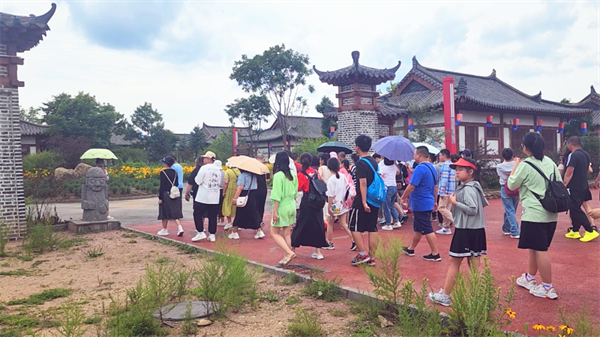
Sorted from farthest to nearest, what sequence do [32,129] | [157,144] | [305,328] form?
1. [157,144]
2. [32,129]
3. [305,328]

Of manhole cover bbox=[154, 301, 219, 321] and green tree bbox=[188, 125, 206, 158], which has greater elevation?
green tree bbox=[188, 125, 206, 158]

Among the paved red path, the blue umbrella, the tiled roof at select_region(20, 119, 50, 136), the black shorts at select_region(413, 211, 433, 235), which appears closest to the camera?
the paved red path

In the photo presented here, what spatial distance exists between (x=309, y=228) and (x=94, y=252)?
12.7 ft

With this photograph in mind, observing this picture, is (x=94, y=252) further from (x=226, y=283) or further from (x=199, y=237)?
(x=226, y=283)

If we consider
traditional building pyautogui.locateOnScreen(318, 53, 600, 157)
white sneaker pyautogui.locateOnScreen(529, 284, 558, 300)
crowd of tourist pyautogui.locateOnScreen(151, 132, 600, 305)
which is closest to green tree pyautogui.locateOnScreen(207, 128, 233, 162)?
traditional building pyautogui.locateOnScreen(318, 53, 600, 157)

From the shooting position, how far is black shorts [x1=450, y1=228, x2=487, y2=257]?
4465 millimetres

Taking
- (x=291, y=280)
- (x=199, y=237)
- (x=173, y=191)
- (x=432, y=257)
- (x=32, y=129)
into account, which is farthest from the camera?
(x=32, y=129)

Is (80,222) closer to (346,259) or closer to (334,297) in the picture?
(346,259)

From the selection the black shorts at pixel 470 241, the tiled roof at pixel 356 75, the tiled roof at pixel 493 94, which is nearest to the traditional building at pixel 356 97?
the tiled roof at pixel 356 75

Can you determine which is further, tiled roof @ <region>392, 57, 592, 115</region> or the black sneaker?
tiled roof @ <region>392, 57, 592, 115</region>

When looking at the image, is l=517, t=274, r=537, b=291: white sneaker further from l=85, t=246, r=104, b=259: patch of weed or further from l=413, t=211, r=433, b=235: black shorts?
l=85, t=246, r=104, b=259: patch of weed

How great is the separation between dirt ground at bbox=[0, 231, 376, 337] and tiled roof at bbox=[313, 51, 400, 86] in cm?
933

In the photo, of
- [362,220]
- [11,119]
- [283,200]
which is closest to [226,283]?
[283,200]

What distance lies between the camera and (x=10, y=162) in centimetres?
941
